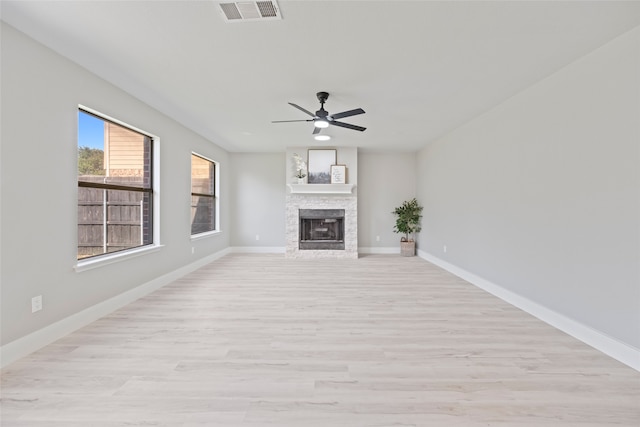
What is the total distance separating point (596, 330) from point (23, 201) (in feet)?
15.1

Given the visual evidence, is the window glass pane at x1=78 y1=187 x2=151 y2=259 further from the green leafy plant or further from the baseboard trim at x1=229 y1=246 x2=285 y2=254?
the green leafy plant

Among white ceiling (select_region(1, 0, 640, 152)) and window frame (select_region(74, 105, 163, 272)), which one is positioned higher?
white ceiling (select_region(1, 0, 640, 152))

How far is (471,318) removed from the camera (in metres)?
3.00

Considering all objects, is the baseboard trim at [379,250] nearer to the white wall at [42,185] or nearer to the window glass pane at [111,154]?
the window glass pane at [111,154]

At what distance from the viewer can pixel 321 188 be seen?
649cm

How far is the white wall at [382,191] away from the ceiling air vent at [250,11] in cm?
532

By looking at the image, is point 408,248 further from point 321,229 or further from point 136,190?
point 136,190

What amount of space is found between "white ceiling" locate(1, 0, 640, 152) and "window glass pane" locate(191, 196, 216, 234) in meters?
2.20

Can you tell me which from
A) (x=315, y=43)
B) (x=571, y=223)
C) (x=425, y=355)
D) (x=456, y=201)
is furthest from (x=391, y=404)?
(x=456, y=201)

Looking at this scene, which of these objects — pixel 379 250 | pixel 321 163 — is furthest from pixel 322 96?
pixel 379 250

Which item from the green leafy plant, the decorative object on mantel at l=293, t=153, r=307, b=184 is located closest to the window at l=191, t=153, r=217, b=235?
the decorative object on mantel at l=293, t=153, r=307, b=184

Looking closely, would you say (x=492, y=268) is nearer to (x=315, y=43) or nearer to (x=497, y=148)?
(x=497, y=148)

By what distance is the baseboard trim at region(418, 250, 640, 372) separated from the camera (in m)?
2.14

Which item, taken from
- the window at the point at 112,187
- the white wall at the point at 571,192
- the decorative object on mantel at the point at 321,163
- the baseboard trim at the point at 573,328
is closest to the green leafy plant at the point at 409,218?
the decorative object on mantel at the point at 321,163
